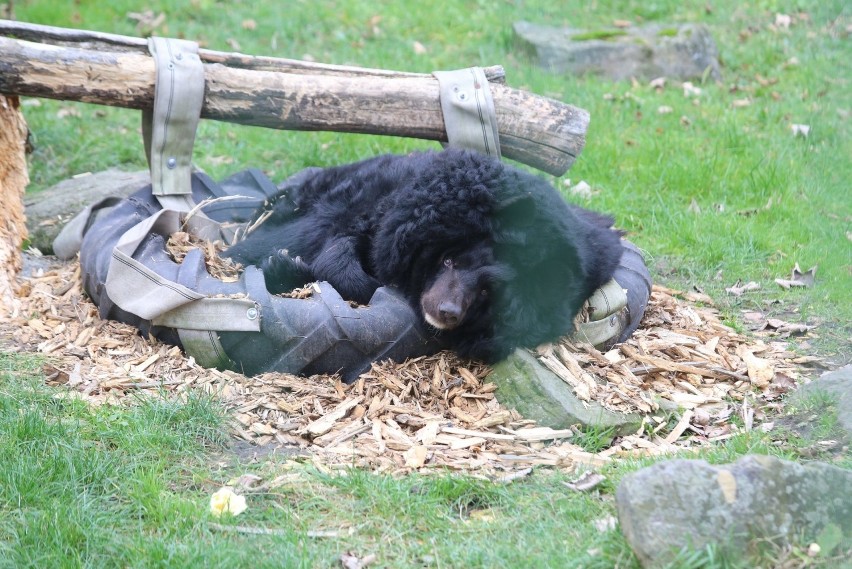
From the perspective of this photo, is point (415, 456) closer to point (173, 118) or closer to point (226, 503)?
point (226, 503)

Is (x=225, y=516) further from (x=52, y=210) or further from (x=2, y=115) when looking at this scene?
(x=52, y=210)

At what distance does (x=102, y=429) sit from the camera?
3926 millimetres

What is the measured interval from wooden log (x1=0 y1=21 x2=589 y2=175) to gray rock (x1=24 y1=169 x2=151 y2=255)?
4.17 feet

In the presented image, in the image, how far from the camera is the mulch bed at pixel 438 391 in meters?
4.09

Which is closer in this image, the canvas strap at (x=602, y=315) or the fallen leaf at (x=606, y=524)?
the fallen leaf at (x=606, y=524)

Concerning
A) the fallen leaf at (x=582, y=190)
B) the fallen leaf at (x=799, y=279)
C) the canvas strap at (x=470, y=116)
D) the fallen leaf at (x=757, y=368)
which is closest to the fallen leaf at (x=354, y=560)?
the fallen leaf at (x=757, y=368)

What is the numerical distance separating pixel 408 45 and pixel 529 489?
7.67 m

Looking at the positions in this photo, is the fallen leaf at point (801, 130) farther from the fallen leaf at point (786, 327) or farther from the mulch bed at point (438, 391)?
the mulch bed at point (438, 391)

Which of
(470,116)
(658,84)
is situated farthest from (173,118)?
(658,84)

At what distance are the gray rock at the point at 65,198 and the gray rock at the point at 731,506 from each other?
4.82m

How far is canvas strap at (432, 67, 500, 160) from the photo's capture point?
5633 mm

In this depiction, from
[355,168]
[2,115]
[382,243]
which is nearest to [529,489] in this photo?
[382,243]

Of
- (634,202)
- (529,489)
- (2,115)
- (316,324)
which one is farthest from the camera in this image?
(634,202)

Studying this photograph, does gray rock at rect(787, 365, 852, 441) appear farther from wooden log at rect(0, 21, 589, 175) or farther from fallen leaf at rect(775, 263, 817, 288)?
wooden log at rect(0, 21, 589, 175)
